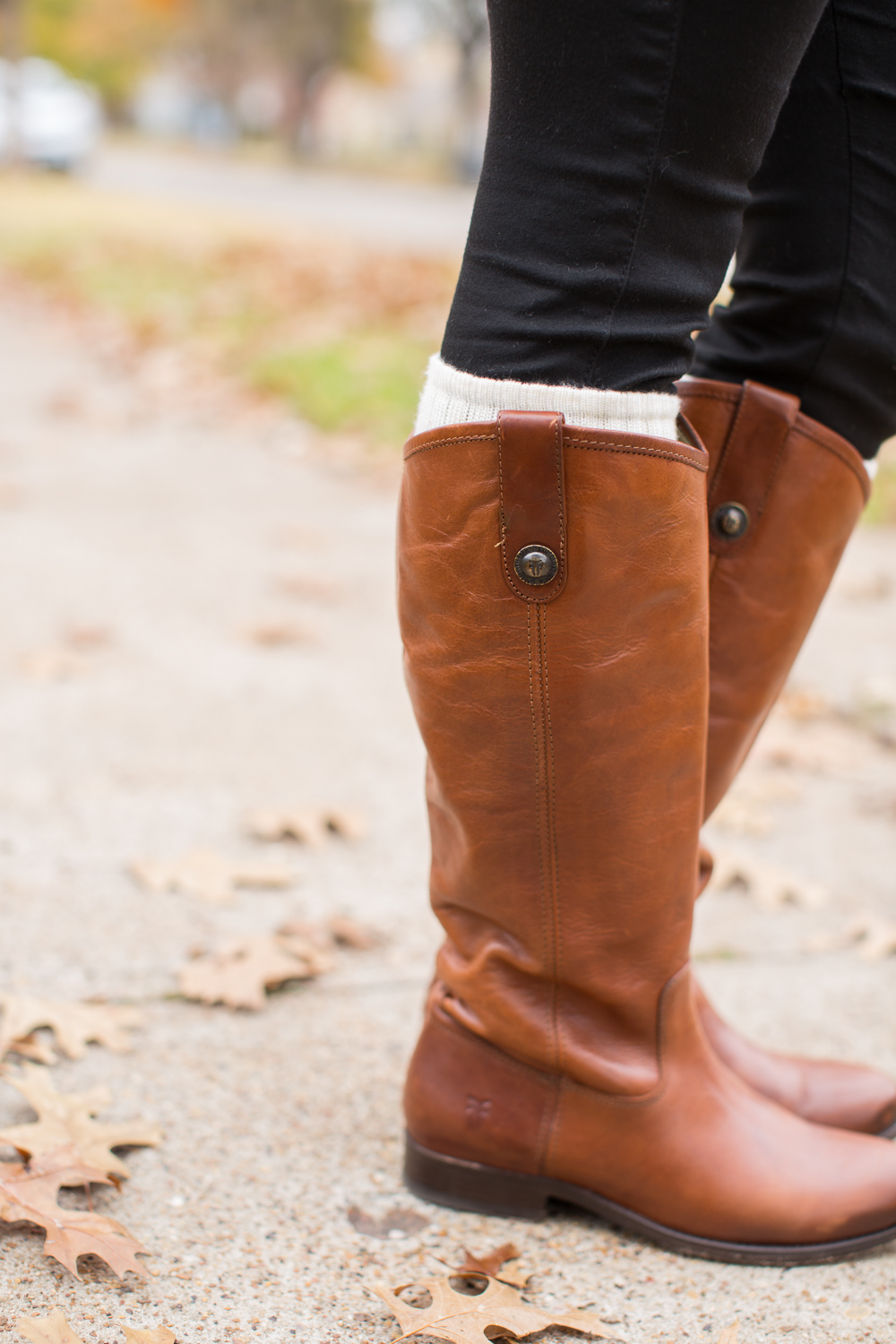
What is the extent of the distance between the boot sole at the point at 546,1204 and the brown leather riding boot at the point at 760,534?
32cm

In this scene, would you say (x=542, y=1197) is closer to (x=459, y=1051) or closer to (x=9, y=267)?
(x=459, y=1051)

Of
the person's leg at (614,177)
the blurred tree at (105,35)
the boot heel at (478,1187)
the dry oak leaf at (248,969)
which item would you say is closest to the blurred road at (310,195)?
the dry oak leaf at (248,969)

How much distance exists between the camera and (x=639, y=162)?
0.86 metres


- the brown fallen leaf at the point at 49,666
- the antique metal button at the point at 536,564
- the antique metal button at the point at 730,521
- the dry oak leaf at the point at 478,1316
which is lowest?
the brown fallen leaf at the point at 49,666

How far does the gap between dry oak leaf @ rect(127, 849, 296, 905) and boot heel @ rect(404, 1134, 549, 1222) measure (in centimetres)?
62

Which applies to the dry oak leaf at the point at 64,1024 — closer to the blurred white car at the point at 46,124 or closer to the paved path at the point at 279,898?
the paved path at the point at 279,898

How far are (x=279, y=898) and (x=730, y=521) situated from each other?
0.91m

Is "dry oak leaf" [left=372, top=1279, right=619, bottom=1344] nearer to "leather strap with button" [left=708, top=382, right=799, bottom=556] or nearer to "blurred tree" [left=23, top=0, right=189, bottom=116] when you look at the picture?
"leather strap with button" [left=708, top=382, right=799, bottom=556]

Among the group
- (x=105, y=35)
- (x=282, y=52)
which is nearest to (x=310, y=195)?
(x=282, y=52)

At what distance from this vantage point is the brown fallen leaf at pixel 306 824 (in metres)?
1.88

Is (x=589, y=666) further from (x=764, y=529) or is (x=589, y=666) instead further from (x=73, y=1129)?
(x=73, y=1129)

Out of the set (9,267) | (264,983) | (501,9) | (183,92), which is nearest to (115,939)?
(264,983)

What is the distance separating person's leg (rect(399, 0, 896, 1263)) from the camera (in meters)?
0.86

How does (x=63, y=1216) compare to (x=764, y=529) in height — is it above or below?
below
